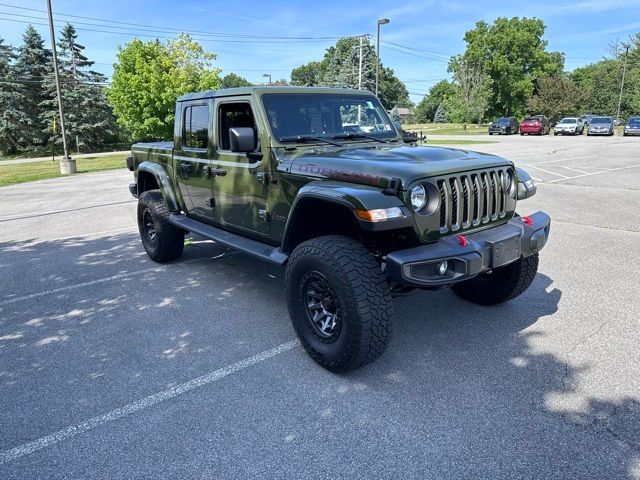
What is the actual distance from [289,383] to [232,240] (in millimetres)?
1677

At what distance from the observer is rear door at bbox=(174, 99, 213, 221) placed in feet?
15.4

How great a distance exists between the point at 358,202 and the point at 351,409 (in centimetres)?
128

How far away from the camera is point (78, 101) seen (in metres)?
33.9

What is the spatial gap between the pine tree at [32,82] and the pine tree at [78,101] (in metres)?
0.70

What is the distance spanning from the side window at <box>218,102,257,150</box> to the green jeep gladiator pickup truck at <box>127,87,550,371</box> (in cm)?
1

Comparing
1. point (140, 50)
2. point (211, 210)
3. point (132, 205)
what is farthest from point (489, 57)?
point (211, 210)

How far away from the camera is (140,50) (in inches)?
1125

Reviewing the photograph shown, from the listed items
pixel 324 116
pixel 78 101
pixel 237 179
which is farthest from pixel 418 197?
pixel 78 101

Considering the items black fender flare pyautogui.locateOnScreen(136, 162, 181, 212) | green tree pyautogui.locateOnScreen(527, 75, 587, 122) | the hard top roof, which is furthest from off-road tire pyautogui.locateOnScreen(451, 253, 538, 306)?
green tree pyautogui.locateOnScreen(527, 75, 587, 122)

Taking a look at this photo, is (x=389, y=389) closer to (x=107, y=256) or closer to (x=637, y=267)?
(x=637, y=267)

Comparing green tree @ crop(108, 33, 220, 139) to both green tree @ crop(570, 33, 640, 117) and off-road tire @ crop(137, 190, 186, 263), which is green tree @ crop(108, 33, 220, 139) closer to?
off-road tire @ crop(137, 190, 186, 263)

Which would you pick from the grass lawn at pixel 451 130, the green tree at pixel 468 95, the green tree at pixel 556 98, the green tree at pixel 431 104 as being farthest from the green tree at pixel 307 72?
the green tree at pixel 556 98

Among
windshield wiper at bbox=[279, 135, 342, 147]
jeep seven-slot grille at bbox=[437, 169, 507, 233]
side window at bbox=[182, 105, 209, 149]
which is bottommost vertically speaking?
jeep seven-slot grille at bbox=[437, 169, 507, 233]

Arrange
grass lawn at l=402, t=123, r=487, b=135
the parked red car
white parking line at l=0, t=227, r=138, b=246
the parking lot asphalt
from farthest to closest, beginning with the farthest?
grass lawn at l=402, t=123, r=487, b=135 < the parked red car < white parking line at l=0, t=227, r=138, b=246 < the parking lot asphalt
